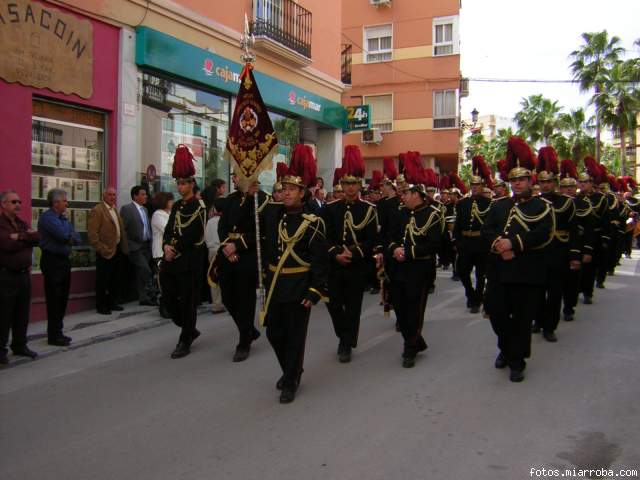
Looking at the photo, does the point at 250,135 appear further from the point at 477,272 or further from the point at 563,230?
the point at 477,272

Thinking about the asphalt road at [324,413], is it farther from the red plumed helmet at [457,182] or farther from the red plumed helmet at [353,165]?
A: the red plumed helmet at [457,182]

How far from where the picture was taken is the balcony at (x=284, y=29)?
14.3m

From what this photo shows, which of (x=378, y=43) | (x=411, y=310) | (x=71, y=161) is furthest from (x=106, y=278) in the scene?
(x=378, y=43)

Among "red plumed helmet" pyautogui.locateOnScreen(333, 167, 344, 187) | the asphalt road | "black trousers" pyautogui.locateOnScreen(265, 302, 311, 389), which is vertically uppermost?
"red plumed helmet" pyautogui.locateOnScreen(333, 167, 344, 187)

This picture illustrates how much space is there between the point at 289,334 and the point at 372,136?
73.9 feet

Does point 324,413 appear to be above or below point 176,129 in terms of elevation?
below

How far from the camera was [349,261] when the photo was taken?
21.4 ft

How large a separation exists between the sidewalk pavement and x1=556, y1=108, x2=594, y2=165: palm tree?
3836 cm

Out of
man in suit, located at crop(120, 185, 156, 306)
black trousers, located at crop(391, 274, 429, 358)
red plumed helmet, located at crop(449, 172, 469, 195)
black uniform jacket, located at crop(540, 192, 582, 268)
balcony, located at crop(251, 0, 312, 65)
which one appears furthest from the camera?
balcony, located at crop(251, 0, 312, 65)

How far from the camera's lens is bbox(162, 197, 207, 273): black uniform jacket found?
6828 millimetres

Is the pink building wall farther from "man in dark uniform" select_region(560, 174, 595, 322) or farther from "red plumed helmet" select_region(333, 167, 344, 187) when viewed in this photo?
"man in dark uniform" select_region(560, 174, 595, 322)

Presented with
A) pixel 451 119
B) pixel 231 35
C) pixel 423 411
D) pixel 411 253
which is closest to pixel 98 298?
pixel 411 253

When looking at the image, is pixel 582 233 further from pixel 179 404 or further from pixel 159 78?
pixel 159 78

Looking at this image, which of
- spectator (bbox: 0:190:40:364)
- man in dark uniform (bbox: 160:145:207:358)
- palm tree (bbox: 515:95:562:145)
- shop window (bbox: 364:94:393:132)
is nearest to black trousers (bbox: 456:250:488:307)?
man in dark uniform (bbox: 160:145:207:358)
